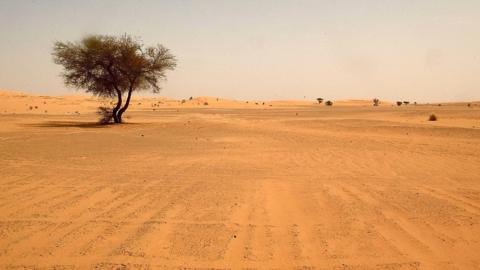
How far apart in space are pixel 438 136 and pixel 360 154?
7.51 meters

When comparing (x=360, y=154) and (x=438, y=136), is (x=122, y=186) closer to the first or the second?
(x=360, y=154)

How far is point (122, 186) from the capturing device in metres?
7.35

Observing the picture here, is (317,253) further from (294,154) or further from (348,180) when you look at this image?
(294,154)

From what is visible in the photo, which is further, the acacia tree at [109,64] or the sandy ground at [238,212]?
the acacia tree at [109,64]

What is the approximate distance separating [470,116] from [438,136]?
1422 centimetres

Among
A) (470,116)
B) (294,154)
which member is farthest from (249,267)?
(470,116)

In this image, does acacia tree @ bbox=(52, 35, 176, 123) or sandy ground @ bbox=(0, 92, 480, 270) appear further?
acacia tree @ bbox=(52, 35, 176, 123)

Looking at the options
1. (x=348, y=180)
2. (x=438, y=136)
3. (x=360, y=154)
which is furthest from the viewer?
(x=438, y=136)

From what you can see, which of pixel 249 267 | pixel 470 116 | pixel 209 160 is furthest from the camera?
pixel 470 116

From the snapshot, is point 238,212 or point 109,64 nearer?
point 238,212

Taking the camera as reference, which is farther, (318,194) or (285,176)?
(285,176)

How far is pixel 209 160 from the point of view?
35.1 feet

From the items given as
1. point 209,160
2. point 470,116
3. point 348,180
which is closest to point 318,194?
point 348,180

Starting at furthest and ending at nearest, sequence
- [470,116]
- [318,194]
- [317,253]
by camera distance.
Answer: [470,116] → [318,194] → [317,253]
